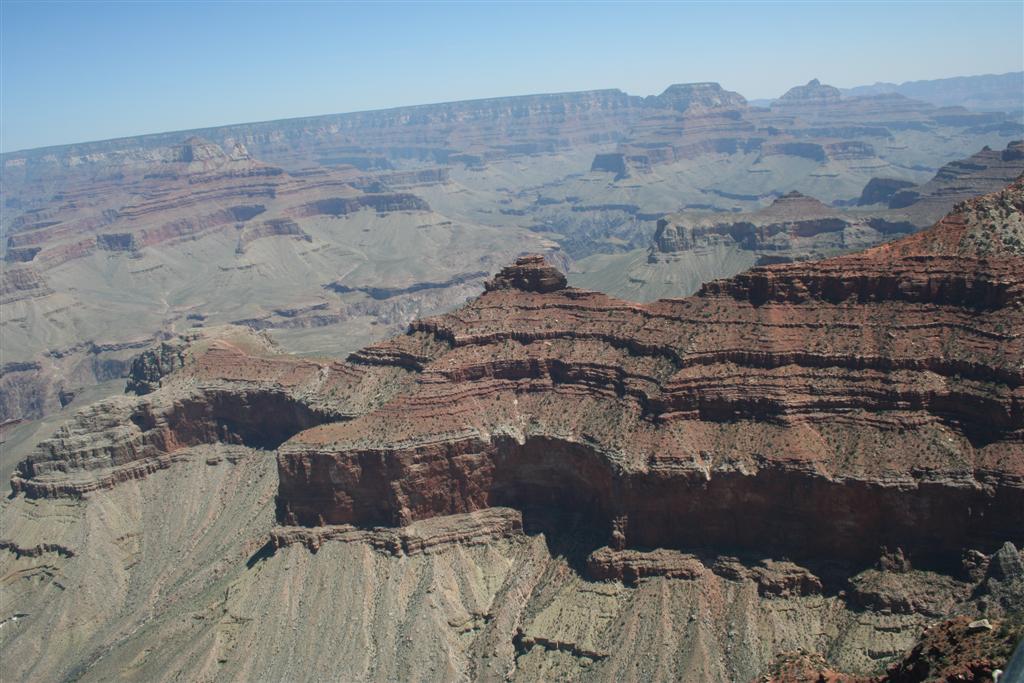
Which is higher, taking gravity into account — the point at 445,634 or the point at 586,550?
the point at 586,550

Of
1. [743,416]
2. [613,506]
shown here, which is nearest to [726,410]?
[743,416]

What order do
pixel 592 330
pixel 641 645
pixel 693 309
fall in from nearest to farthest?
pixel 641 645 → pixel 693 309 → pixel 592 330

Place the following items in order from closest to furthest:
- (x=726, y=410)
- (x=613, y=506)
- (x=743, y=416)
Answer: (x=743, y=416), (x=726, y=410), (x=613, y=506)

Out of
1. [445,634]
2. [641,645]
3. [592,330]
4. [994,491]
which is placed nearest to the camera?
[994,491]

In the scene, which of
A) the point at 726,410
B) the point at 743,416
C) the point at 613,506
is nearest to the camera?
the point at 743,416

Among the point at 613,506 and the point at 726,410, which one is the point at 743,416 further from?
the point at 613,506

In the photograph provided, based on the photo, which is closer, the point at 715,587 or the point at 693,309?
the point at 715,587

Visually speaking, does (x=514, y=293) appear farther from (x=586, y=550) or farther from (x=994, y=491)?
(x=994, y=491)

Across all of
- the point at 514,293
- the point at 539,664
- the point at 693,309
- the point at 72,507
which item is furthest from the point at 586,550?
the point at 72,507

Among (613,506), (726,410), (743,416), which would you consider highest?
(726,410)
